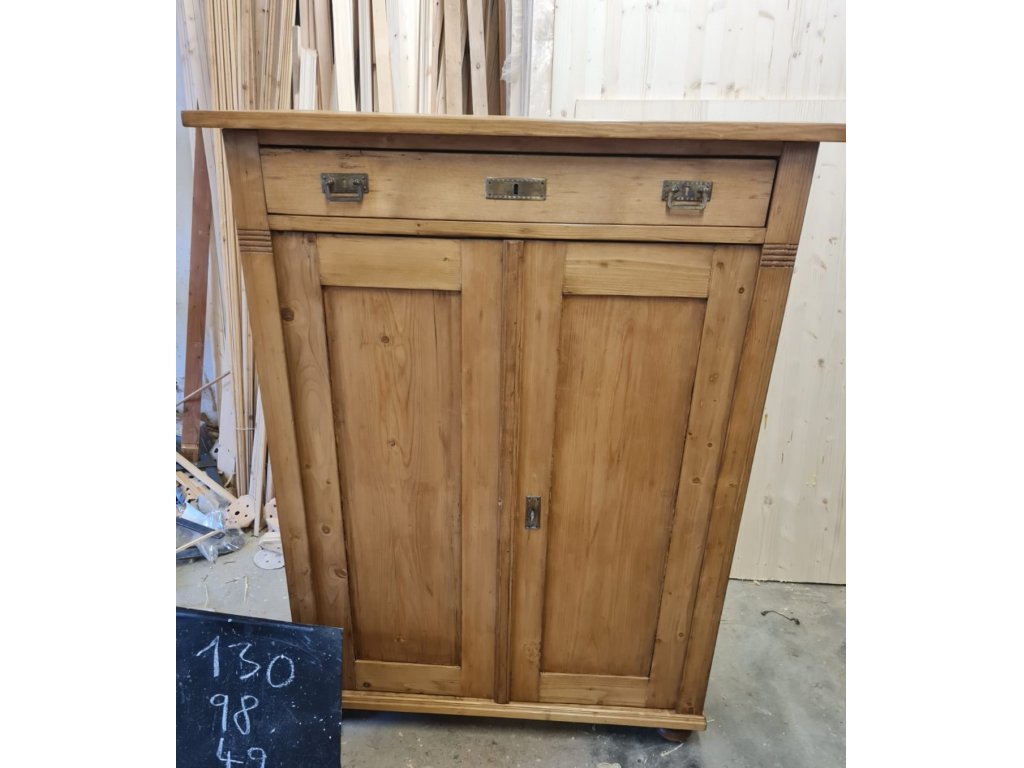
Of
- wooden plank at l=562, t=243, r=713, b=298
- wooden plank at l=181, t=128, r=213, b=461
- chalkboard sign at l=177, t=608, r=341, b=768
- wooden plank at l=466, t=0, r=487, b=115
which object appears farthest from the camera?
wooden plank at l=181, t=128, r=213, b=461

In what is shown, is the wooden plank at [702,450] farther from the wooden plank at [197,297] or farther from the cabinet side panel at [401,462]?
the wooden plank at [197,297]

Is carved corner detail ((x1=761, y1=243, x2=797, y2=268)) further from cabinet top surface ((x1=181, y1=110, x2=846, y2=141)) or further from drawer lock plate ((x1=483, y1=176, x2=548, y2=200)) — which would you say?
drawer lock plate ((x1=483, y1=176, x2=548, y2=200))

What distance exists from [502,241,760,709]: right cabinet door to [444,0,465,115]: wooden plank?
1.02m

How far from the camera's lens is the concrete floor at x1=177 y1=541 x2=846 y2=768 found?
147 centimetres

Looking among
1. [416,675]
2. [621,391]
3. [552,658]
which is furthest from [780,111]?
[416,675]

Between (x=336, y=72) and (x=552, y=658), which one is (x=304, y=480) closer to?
(x=552, y=658)

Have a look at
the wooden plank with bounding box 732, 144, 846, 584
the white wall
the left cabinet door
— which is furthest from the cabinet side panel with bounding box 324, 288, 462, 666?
the wooden plank with bounding box 732, 144, 846, 584

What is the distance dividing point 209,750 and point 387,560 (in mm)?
540

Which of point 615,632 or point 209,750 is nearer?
point 209,750

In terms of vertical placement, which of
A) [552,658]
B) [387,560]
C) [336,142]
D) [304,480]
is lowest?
[552,658]

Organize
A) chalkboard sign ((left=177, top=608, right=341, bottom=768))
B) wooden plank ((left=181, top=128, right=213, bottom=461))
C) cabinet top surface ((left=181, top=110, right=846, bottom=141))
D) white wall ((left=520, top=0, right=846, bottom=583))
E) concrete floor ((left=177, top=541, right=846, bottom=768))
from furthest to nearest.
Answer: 1. wooden plank ((left=181, top=128, right=213, bottom=461))
2. white wall ((left=520, top=0, right=846, bottom=583))
3. concrete floor ((left=177, top=541, right=846, bottom=768))
4. chalkboard sign ((left=177, top=608, right=341, bottom=768))
5. cabinet top surface ((left=181, top=110, right=846, bottom=141))

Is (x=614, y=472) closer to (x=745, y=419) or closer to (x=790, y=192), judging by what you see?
(x=745, y=419)

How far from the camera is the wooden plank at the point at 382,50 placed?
6.00 feet

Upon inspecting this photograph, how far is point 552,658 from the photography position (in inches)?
58.1
